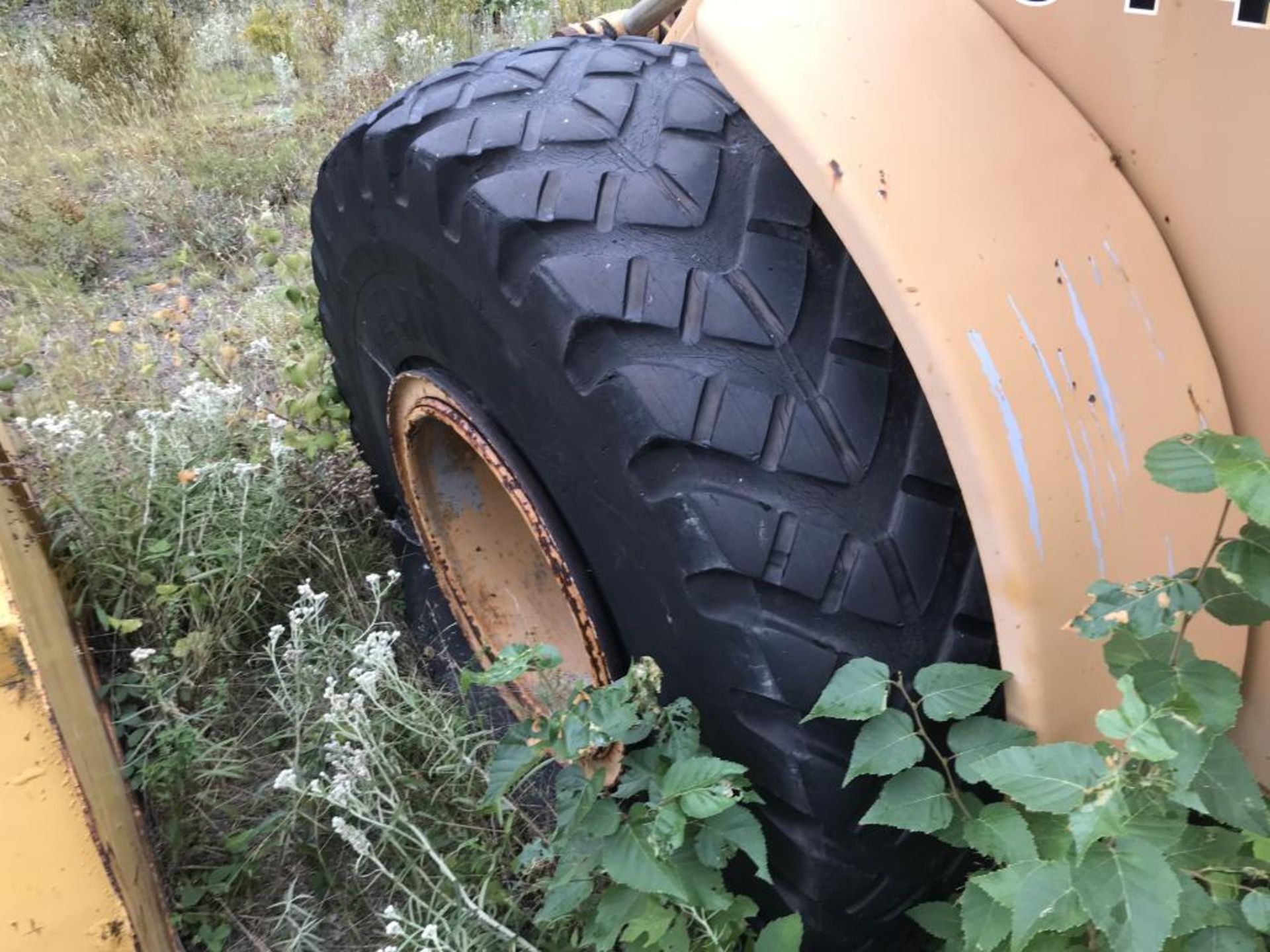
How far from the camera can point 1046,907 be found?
0.94 meters

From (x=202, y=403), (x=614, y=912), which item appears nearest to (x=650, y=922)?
(x=614, y=912)

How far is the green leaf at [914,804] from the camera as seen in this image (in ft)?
3.50

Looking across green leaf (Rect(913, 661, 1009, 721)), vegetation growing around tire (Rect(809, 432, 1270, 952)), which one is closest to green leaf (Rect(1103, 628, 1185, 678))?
vegetation growing around tire (Rect(809, 432, 1270, 952))

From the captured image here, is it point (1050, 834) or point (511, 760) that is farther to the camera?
point (511, 760)

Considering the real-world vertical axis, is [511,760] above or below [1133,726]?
below

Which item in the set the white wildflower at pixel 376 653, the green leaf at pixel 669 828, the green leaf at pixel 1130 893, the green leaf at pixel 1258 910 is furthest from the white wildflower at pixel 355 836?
the green leaf at pixel 1258 910

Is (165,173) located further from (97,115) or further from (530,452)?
(530,452)

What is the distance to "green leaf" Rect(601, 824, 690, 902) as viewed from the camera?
1.15m

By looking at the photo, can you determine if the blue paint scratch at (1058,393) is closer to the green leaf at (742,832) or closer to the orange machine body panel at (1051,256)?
the orange machine body panel at (1051,256)

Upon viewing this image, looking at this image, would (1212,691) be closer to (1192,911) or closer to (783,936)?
(1192,911)

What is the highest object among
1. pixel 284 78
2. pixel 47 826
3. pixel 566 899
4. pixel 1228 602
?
pixel 284 78

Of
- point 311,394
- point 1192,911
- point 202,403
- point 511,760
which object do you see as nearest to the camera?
point 1192,911

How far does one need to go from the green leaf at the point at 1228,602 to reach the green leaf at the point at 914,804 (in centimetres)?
32

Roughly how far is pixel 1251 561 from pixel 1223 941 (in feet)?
1.18
